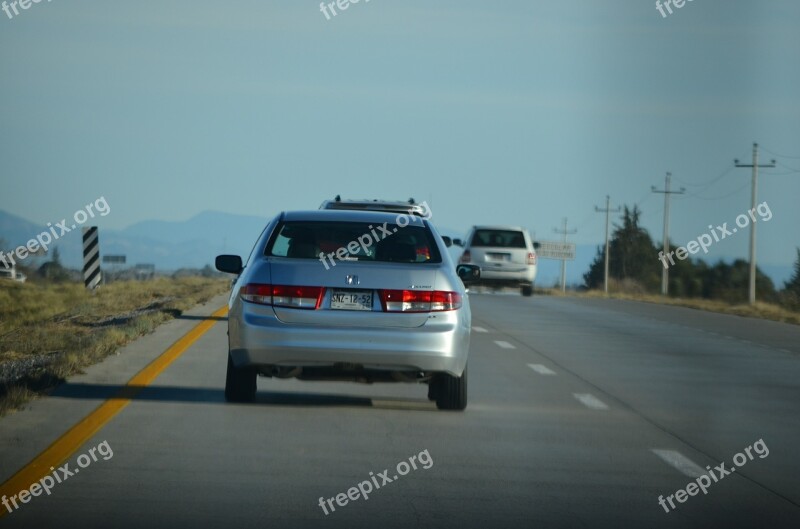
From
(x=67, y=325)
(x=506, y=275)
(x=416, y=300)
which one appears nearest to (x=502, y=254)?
(x=506, y=275)

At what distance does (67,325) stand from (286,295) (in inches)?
549

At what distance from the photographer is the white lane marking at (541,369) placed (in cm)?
1569

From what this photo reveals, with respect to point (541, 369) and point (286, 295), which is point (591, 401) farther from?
point (286, 295)

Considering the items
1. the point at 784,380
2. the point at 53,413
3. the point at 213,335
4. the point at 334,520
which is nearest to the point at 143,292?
the point at 213,335

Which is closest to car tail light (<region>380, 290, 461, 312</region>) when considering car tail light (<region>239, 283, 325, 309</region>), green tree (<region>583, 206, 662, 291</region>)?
car tail light (<region>239, 283, 325, 309</region>)

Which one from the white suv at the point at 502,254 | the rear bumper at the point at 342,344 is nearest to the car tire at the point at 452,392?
the rear bumper at the point at 342,344

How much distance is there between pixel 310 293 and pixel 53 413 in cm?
219

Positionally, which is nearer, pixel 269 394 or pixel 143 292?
pixel 269 394

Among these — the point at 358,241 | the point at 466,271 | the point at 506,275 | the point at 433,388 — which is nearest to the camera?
the point at 358,241

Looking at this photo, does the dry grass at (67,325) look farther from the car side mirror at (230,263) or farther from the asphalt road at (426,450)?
the car side mirror at (230,263)

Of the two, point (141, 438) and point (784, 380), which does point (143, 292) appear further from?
point (141, 438)

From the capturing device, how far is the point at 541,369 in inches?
636

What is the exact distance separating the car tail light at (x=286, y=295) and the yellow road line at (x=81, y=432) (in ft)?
4.80

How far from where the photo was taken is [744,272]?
111 m
